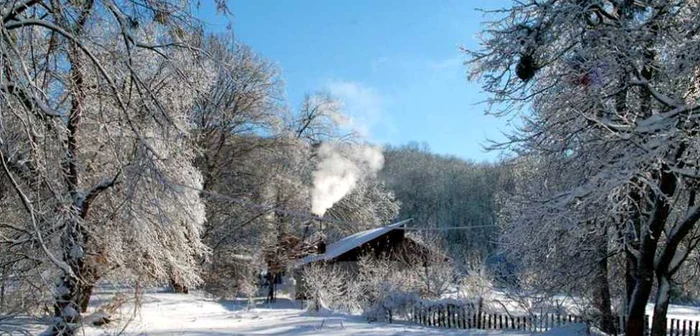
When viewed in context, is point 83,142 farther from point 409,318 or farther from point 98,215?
point 409,318

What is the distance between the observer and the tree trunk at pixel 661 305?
8008 mm

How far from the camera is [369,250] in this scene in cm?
2766

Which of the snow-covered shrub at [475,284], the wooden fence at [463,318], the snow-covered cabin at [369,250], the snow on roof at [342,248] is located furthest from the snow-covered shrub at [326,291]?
the snow-covered shrub at [475,284]

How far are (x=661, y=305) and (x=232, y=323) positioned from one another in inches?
405

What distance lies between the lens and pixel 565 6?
716cm

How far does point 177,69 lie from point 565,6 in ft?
16.7

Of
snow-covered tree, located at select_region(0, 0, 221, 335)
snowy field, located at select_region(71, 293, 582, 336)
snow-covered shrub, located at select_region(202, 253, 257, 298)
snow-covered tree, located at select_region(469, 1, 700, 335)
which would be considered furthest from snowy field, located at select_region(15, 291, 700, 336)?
snow-covered tree, located at select_region(469, 1, 700, 335)

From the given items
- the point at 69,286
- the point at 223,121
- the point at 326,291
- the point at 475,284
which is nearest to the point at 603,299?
the point at 475,284

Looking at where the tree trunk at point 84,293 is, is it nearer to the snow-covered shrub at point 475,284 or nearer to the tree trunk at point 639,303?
the tree trunk at point 639,303

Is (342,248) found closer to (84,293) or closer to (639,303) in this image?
(84,293)

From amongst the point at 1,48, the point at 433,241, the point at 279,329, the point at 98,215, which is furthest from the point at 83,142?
the point at 433,241

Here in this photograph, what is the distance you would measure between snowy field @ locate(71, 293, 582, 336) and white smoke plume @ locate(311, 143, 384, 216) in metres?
9.50

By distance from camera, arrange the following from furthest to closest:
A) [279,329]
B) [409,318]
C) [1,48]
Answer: [409,318] < [279,329] < [1,48]

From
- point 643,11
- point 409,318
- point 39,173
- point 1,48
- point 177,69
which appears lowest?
point 409,318
